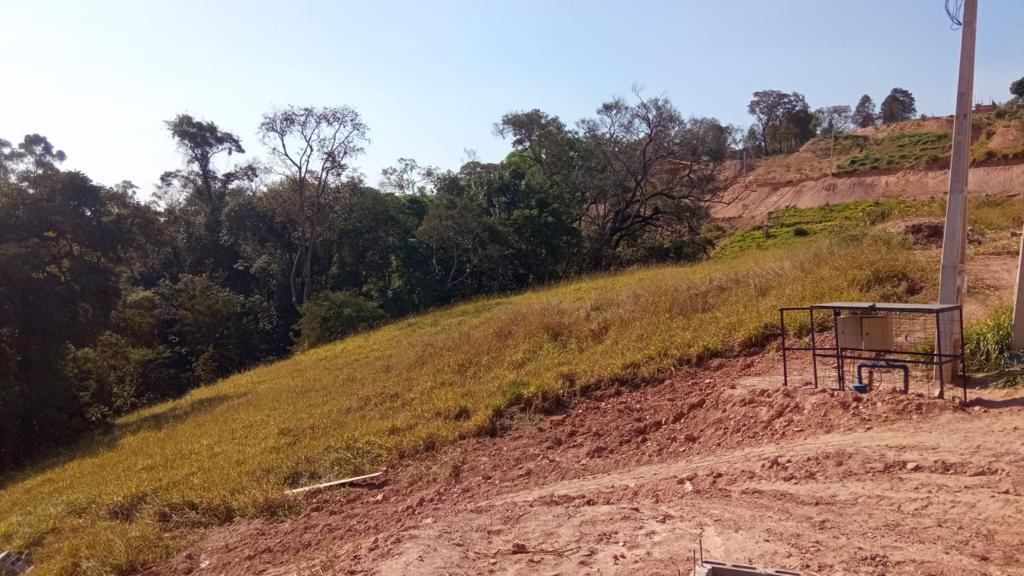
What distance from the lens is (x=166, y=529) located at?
7.28m

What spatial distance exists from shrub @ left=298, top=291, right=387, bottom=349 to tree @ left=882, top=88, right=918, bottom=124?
2350 inches

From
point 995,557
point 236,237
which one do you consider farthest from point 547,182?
point 995,557

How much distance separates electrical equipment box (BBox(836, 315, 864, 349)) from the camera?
6484 mm

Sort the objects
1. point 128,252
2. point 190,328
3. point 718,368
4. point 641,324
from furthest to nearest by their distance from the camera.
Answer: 1. point 190,328
2. point 128,252
3. point 641,324
4. point 718,368

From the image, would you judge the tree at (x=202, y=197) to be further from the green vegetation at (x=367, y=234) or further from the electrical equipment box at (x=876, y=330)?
the electrical equipment box at (x=876, y=330)

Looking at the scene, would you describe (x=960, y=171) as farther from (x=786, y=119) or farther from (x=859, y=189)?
(x=786, y=119)

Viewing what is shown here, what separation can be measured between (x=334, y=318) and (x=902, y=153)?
1540 inches

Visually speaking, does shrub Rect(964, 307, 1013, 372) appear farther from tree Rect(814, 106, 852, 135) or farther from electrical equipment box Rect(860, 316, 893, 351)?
tree Rect(814, 106, 852, 135)

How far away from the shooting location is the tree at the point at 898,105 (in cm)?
6712

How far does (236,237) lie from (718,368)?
2618 cm

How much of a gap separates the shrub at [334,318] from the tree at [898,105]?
5969 cm

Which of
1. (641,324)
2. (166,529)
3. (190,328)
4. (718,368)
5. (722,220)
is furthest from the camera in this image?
(722,220)

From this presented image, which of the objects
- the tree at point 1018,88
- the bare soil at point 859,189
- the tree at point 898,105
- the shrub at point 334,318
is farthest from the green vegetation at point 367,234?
the tree at point 898,105

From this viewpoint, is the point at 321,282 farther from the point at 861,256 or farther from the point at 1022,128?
the point at 1022,128
